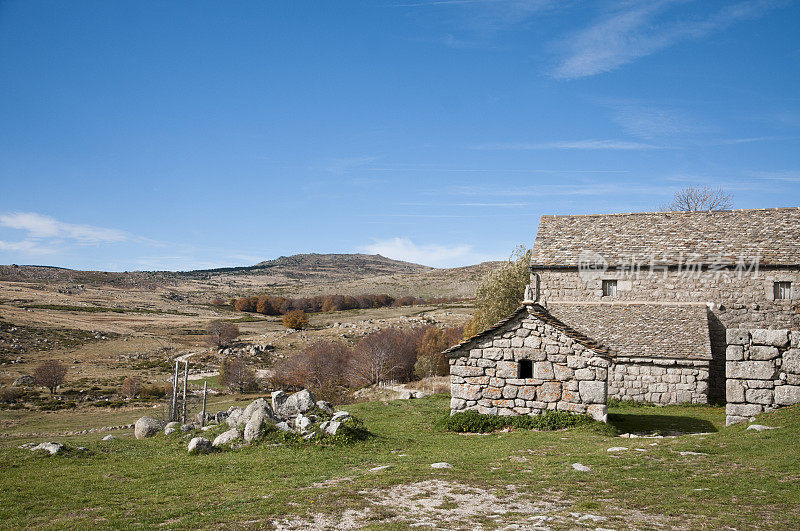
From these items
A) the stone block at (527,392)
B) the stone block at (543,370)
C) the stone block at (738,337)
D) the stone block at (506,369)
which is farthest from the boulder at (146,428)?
the stone block at (738,337)

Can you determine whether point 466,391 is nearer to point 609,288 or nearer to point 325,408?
point 325,408

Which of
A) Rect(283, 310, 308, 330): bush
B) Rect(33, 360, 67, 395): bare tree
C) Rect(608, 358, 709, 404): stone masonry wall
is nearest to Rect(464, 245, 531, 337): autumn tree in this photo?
Rect(608, 358, 709, 404): stone masonry wall

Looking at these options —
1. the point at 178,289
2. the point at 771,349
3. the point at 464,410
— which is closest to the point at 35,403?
the point at 464,410

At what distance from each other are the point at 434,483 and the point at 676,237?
2241 centimetres

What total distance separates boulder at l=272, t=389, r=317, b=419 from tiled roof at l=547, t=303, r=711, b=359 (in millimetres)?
12107

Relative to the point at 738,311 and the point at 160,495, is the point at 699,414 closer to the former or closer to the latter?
the point at 738,311

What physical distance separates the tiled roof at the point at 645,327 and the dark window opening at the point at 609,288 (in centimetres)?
80

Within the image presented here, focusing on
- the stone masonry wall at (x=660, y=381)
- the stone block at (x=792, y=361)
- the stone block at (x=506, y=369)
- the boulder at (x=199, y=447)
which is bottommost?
the boulder at (x=199, y=447)

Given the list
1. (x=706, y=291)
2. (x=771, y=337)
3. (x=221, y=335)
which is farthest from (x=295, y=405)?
(x=221, y=335)

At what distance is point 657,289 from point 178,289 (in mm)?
127630

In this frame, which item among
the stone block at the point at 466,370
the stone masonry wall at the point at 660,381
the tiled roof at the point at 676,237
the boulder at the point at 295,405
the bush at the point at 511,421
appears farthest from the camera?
the tiled roof at the point at 676,237

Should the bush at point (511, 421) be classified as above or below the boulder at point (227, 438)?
above

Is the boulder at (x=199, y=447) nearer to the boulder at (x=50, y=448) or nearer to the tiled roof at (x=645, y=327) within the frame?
the boulder at (x=50, y=448)

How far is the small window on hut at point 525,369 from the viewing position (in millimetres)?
15623
